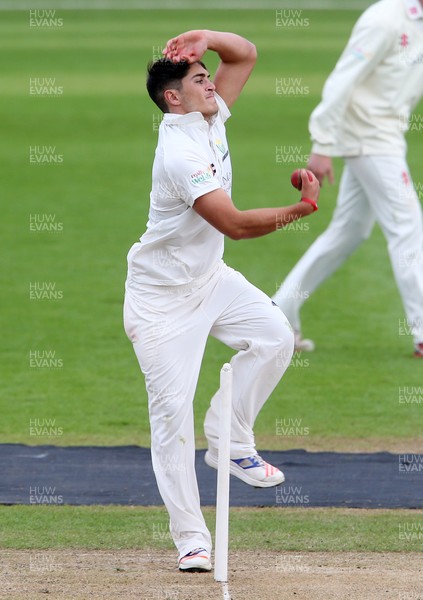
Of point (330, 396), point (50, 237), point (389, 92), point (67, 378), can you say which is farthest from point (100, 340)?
point (50, 237)

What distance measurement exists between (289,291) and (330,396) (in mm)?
1373

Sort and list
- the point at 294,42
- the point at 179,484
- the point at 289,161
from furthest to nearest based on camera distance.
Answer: the point at 294,42 < the point at 289,161 < the point at 179,484

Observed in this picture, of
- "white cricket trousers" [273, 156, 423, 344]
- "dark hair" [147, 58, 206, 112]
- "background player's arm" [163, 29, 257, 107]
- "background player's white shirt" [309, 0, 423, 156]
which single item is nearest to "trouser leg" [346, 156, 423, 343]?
"white cricket trousers" [273, 156, 423, 344]

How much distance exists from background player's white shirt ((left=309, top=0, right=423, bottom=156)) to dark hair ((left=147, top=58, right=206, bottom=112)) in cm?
431

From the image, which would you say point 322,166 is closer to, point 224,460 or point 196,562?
point 196,562

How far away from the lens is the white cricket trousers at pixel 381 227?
11953 mm

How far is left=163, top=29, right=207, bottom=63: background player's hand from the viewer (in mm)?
7617

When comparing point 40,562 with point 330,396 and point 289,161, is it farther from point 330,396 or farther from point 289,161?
point 289,161

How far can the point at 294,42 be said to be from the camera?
54.7 metres

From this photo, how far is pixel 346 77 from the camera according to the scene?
1189 cm

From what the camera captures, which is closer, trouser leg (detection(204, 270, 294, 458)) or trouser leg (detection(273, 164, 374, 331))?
trouser leg (detection(204, 270, 294, 458))

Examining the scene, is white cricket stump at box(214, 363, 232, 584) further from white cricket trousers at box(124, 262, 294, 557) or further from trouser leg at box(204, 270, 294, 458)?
trouser leg at box(204, 270, 294, 458)

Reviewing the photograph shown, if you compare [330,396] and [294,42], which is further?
[294,42]

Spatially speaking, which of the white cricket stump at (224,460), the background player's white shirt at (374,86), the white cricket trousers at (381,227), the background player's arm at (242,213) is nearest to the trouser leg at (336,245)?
the white cricket trousers at (381,227)
